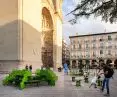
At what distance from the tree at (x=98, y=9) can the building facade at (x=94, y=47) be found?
95.3 meters

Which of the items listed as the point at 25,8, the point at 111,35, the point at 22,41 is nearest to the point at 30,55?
the point at 22,41

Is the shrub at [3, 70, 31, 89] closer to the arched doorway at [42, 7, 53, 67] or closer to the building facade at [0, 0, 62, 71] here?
the building facade at [0, 0, 62, 71]

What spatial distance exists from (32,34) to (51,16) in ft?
54.2

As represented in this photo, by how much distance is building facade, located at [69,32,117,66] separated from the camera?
365 feet

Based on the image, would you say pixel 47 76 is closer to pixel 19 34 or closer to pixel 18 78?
pixel 18 78

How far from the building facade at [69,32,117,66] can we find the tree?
9535 cm

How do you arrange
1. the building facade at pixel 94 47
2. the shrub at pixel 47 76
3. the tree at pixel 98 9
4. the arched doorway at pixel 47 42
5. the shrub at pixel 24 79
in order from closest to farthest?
the tree at pixel 98 9
the shrub at pixel 24 79
the shrub at pixel 47 76
the arched doorway at pixel 47 42
the building facade at pixel 94 47

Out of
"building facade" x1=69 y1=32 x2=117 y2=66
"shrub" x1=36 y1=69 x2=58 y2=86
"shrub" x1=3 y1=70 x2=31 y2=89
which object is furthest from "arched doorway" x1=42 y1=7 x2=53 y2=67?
"building facade" x1=69 y1=32 x2=117 y2=66

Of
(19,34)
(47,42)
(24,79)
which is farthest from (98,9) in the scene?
(47,42)

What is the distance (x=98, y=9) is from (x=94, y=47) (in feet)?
344

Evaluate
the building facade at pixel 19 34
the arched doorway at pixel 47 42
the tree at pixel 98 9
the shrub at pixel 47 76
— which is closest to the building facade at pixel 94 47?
the arched doorway at pixel 47 42

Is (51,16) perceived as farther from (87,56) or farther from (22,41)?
(87,56)

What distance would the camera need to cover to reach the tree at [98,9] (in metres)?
10.6

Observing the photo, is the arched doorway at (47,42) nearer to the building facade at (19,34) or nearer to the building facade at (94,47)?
the building facade at (19,34)
